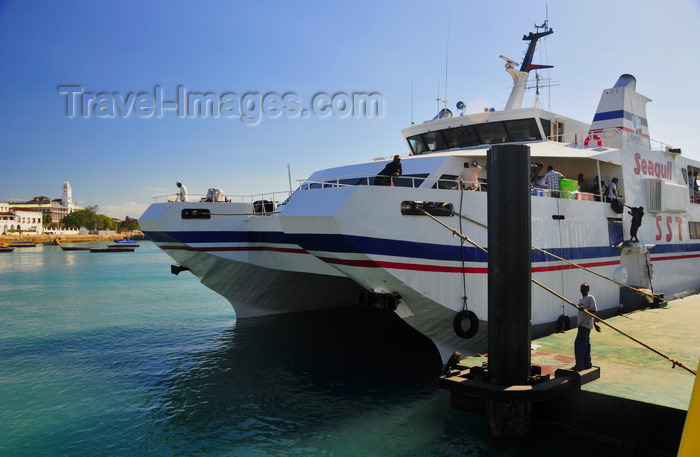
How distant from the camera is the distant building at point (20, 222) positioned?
126 metres

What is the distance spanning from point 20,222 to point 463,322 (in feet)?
502

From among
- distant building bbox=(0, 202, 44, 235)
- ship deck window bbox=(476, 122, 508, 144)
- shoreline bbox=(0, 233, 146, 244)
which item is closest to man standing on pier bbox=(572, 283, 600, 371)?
ship deck window bbox=(476, 122, 508, 144)

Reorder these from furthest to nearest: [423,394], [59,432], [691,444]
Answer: [423,394] → [59,432] → [691,444]

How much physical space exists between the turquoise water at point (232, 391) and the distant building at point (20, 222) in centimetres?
12825

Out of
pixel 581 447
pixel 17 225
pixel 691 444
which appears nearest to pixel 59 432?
pixel 581 447

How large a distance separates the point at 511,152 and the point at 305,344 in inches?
338

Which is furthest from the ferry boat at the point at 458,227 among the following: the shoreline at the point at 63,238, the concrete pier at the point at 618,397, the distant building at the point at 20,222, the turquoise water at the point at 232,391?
the distant building at the point at 20,222

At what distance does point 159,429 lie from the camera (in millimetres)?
8391

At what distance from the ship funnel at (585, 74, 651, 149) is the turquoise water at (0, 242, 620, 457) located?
8233 mm

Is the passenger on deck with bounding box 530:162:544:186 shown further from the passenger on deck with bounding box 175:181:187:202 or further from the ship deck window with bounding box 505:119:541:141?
the passenger on deck with bounding box 175:181:187:202

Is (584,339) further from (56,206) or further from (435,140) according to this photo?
(56,206)

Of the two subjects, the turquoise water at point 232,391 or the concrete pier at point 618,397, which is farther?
the turquoise water at point 232,391

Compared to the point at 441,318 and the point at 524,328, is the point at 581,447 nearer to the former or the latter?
the point at 524,328

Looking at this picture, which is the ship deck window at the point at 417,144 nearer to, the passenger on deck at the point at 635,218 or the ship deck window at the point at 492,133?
the ship deck window at the point at 492,133
